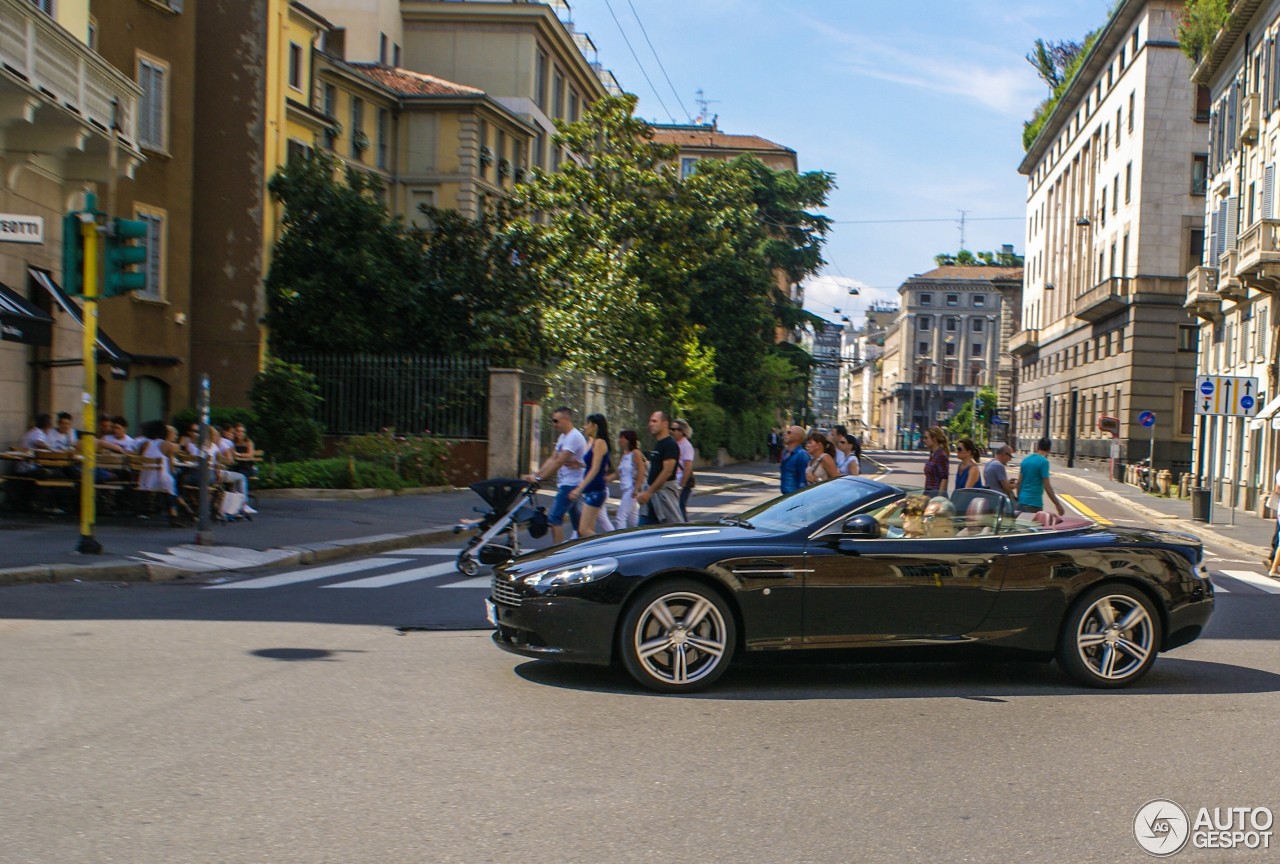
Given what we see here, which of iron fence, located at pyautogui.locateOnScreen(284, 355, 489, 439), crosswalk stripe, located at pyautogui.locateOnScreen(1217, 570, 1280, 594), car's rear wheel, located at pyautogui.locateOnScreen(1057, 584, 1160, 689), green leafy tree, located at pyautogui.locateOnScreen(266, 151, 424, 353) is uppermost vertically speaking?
green leafy tree, located at pyautogui.locateOnScreen(266, 151, 424, 353)

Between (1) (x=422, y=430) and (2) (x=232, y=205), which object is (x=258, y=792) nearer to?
(1) (x=422, y=430)

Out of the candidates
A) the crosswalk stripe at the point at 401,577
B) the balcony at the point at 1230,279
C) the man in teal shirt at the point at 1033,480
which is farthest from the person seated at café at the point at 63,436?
the balcony at the point at 1230,279

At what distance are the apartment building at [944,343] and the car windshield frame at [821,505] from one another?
151570 millimetres

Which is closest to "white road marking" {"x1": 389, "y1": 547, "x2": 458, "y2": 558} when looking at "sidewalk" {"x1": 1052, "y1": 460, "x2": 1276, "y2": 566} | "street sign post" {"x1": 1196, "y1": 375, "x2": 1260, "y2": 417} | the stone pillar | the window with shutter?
the stone pillar

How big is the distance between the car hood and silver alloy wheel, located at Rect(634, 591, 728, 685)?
35 cm

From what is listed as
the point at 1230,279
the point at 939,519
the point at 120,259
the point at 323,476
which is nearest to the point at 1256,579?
the point at 939,519

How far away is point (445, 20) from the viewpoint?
51781 millimetres

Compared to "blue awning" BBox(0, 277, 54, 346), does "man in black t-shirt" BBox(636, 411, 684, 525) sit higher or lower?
lower

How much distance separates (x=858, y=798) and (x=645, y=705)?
1.94 meters

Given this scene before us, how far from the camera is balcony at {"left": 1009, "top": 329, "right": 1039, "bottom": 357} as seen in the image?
84.8 m

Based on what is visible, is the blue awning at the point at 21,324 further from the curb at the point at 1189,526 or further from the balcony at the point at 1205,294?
the balcony at the point at 1205,294

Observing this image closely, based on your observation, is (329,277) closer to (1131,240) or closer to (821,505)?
(821,505)

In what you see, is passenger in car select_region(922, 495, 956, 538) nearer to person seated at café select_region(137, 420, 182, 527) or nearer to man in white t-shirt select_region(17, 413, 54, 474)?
person seated at café select_region(137, 420, 182, 527)

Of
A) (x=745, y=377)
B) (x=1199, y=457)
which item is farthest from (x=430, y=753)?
(x=745, y=377)
